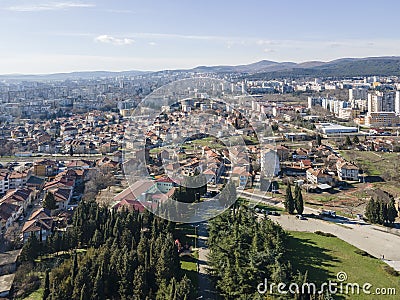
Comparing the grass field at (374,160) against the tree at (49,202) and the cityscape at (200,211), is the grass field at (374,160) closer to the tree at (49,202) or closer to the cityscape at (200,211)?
the cityscape at (200,211)

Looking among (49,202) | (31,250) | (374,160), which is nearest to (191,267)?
(31,250)

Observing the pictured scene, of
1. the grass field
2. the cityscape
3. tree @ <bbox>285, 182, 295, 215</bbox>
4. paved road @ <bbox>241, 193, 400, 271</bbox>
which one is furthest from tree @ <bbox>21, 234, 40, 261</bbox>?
the grass field

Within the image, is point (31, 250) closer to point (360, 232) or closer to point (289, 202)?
point (289, 202)

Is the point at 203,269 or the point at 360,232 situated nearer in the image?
the point at 203,269

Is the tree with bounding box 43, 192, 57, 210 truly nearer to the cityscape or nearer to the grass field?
the cityscape

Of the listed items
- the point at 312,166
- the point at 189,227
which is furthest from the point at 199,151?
the point at 189,227
